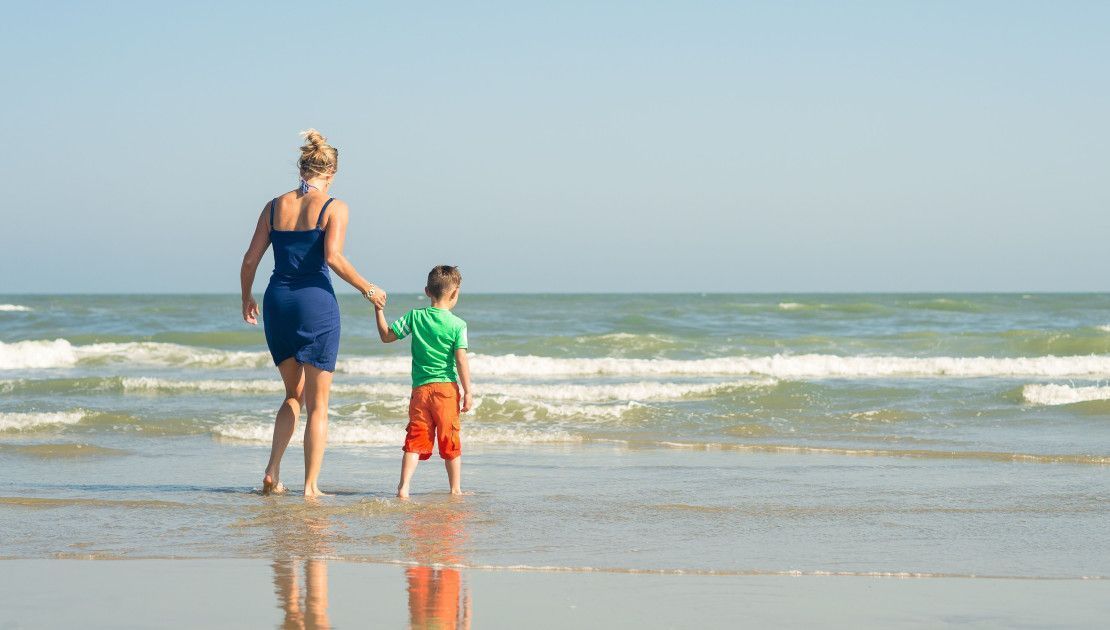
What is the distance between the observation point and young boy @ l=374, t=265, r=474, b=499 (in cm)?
598

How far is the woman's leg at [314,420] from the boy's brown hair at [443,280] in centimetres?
72

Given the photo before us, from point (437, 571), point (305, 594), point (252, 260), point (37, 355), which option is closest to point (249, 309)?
point (252, 260)

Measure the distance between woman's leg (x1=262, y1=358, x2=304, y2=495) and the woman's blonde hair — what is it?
0.99m

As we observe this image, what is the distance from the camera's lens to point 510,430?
9.49 m

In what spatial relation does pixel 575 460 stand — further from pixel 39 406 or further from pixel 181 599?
pixel 39 406

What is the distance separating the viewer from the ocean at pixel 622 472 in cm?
473

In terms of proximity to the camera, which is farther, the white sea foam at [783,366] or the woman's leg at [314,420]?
the white sea foam at [783,366]

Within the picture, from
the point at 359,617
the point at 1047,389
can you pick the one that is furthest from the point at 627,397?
the point at 359,617

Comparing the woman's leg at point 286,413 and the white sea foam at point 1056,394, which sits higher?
the woman's leg at point 286,413

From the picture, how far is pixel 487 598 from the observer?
3.84 m

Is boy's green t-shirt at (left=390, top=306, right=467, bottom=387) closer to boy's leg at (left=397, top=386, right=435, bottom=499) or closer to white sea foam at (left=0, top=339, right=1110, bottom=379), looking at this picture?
boy's leg at (left=397, top=386, right=435, bottom=499)

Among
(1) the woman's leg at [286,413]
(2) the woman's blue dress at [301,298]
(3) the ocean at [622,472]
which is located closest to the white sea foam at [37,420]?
(3) the ocean at [622,472]

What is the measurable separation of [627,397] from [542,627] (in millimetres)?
9210

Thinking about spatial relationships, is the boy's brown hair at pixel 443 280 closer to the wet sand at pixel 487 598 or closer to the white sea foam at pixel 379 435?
the wet sand at pixel 487 598
